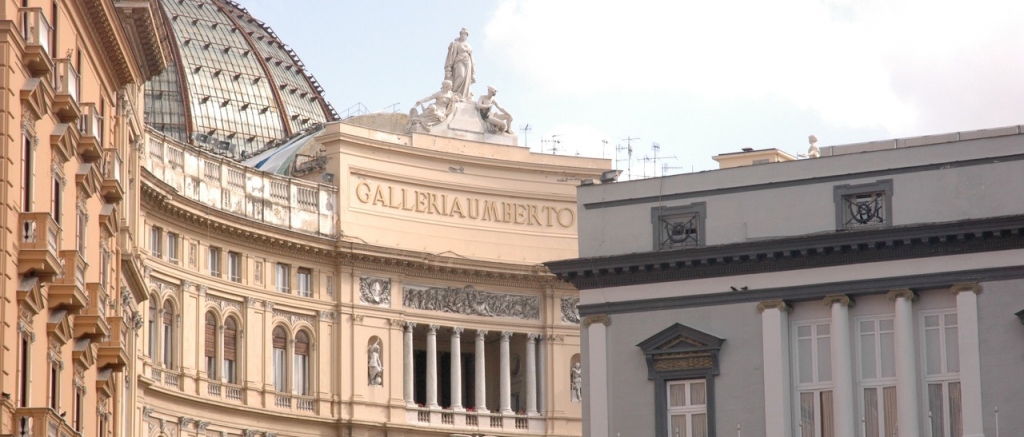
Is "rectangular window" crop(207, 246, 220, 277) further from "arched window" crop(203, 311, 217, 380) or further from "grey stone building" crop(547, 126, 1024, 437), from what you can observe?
"grey stone building" crop(547, 126, 1024, 437)

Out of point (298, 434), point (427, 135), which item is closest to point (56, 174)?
point (298, 434)

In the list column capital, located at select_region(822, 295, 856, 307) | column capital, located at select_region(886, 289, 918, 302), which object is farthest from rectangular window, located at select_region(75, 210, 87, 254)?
column capital, located at select_region(886, 289, 918, 302)

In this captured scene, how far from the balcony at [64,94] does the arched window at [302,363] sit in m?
46.1

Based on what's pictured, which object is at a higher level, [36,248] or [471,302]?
[471,302]

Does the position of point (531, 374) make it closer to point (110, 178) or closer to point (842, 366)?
point (842, 366)

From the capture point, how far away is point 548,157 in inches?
3861

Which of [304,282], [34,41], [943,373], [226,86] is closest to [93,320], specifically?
[34,41]

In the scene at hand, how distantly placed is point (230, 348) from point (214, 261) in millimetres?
3504

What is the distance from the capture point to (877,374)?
5734 cm

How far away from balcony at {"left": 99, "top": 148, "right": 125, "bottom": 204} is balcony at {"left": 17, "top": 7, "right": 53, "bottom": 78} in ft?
29.8

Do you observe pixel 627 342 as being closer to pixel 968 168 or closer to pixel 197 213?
pixel 968 168

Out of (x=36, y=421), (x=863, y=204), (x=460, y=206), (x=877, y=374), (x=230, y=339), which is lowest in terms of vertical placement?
(x=36, y=421)

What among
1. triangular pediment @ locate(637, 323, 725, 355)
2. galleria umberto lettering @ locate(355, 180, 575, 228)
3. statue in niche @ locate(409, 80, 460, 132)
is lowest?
triangular pediment @ locate(637, 323, 725, 355)

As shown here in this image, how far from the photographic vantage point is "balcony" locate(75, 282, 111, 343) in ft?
152
